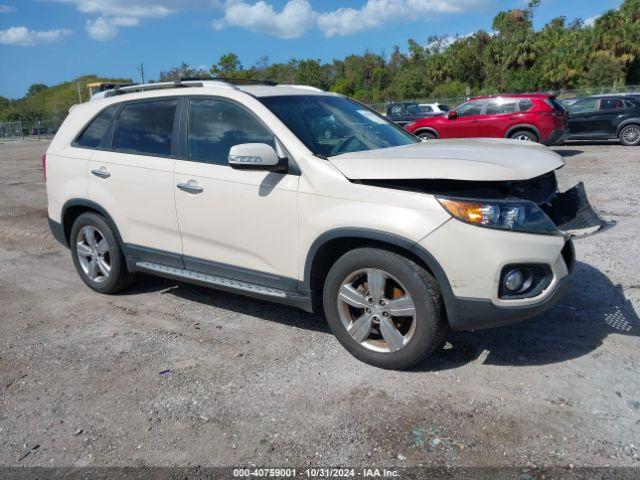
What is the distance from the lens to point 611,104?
1717cm

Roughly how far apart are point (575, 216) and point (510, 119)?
40.6 feet

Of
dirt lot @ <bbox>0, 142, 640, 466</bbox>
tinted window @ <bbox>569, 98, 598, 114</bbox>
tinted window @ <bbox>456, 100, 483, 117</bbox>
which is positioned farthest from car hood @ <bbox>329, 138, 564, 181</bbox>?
tinted window @ <bbox>569, 98, 598, 114</bbox>

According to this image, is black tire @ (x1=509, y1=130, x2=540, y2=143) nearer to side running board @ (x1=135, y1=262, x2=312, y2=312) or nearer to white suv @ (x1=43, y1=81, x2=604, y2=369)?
white suv @ (x1=43, y1=81, x2=604, y2=369)

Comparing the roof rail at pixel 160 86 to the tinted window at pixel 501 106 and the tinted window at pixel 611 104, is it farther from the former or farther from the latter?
the tinted window at pixel 611 104

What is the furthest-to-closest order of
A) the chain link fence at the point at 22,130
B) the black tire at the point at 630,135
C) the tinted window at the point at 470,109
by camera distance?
the chain link fence at the point at 22,130 < the black tire at the point at 630,135 < the tinted window at the point at 470,109

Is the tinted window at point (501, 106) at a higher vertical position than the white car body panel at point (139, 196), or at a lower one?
higher

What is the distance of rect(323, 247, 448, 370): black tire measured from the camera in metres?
3.47

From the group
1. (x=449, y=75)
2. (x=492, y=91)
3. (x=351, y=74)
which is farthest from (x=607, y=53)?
(x=351, y=74)

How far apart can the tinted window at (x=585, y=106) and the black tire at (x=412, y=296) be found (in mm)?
16315

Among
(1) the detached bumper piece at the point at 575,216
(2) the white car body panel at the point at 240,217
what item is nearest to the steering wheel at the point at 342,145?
(2) the white car body panel at the point at 240,217

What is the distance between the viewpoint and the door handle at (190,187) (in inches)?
170

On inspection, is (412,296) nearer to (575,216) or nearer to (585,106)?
(575,216)

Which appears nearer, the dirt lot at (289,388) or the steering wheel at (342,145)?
the dirt lot at (289,388)

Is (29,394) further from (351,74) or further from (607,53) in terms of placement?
(351,74)
